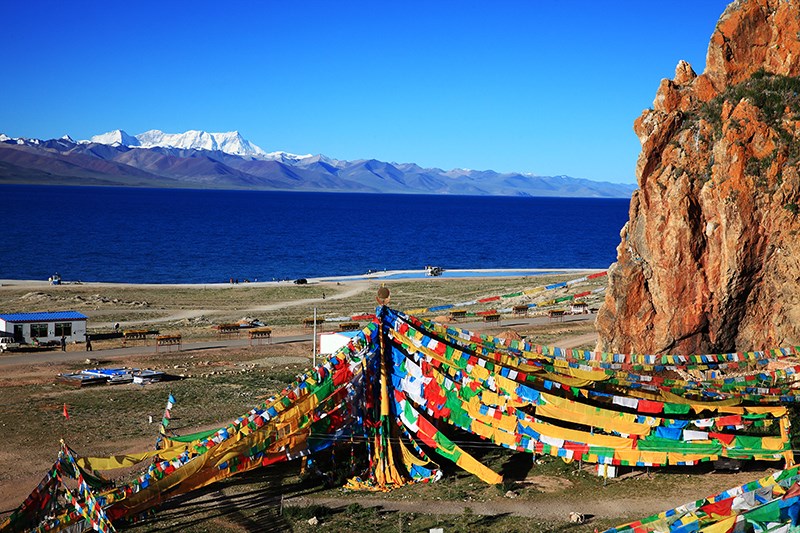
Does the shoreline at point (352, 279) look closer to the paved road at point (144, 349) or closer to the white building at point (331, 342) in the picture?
the paved road at point (144, 349)

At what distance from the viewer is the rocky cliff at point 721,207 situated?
86.6 ft

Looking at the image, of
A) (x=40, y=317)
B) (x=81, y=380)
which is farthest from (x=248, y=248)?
(x=81, y=380)

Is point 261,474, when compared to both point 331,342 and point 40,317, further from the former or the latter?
point 40,317

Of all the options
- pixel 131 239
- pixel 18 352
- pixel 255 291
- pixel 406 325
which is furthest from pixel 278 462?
pixel 131 239

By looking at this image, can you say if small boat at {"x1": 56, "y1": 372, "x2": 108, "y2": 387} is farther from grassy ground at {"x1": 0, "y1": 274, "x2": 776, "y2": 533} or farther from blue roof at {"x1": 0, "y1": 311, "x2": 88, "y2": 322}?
blue roof at {"x1": 0, "y1": 311, "x2": 88, "y2": 322}

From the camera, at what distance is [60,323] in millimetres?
44031

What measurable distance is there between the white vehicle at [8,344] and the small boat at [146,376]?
32.6ft

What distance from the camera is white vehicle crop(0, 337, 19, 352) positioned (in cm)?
4181

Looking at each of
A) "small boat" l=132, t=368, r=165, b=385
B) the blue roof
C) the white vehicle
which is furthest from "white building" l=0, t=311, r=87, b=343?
"small boat" l=132, t=368, r=165, b=385

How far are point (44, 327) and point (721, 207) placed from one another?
31.6 meters

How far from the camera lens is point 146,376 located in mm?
34719

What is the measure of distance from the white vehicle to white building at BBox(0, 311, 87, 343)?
0.26m

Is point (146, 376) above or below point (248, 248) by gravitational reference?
above

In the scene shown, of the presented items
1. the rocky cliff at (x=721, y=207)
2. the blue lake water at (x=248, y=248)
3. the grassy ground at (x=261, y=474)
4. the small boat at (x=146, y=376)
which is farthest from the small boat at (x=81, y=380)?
the blue lake water at (x=248, y=248)
